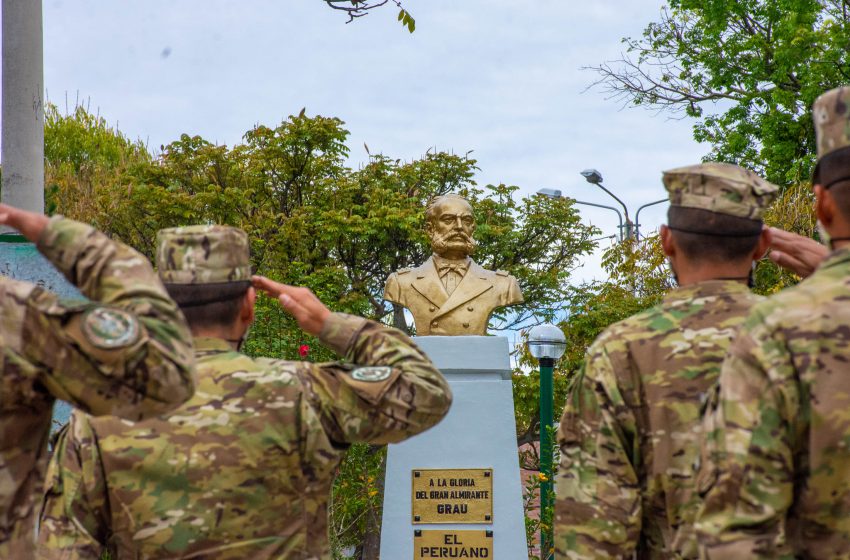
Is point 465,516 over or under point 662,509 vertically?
under

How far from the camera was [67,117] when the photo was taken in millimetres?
29875

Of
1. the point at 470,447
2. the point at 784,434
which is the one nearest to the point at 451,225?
the point at 470,447

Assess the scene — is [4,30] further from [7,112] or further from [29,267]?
[29,267]

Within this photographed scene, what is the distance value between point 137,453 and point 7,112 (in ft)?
11.6

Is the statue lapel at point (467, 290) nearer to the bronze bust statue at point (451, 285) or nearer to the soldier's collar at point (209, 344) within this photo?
the bronze bust statue at point (451, 285)

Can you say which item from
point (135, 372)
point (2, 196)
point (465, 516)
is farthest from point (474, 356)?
point (135, 372)

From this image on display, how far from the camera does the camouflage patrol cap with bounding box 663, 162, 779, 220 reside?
2.74m

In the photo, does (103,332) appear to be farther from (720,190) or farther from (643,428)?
(720,190)

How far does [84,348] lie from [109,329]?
63mm

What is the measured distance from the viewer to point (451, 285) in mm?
7488

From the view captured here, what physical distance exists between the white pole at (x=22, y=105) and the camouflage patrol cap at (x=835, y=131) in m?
4.16

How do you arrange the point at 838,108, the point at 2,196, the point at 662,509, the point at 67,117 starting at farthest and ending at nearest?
the point at 67,117
the point at 2,196
the point at 662,509
the point at 838,108

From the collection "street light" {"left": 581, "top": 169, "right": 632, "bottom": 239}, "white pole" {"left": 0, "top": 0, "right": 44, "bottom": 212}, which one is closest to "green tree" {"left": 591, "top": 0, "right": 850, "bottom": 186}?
"street light" {"left": 581, "top": 169, "right": 632, "bottom": 239}

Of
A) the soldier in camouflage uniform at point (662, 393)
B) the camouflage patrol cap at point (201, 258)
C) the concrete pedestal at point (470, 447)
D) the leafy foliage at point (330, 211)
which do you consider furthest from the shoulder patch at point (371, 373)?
the leafy foliage at point (330, 211)
